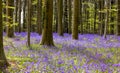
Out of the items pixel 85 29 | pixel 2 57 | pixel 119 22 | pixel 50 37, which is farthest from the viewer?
pixel 85 29

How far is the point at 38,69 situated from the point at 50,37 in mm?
8744

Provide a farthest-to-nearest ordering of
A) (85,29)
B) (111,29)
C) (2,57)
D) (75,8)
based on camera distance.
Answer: (85,29)
(111,29)
(75,8)
(2,57)

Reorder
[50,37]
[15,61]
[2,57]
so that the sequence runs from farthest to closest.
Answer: [50,37] < [15,61] < [2,57]

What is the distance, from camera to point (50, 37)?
53.8 feet

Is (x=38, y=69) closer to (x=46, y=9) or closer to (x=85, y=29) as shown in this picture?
(x=46, y=9)

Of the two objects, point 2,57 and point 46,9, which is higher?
point 46,9

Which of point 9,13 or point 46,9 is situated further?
point 9,13

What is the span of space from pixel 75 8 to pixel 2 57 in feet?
45.1

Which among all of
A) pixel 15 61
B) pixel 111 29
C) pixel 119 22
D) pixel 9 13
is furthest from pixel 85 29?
pixel 15 61

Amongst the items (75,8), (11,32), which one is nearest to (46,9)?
(75,8)

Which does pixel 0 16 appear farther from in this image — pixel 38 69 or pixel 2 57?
pixel 38 69

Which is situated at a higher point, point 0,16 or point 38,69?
point 0,16

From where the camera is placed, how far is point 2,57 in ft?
27.3

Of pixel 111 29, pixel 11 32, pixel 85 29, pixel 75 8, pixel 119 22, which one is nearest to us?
pixel 75 8
